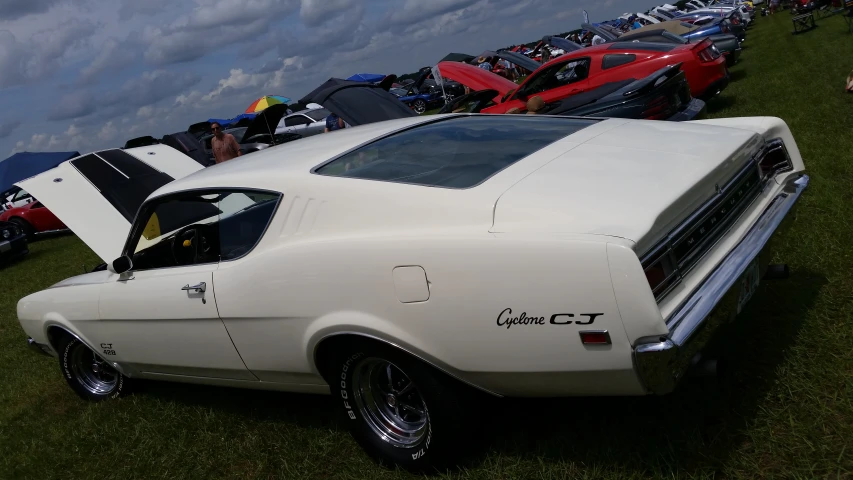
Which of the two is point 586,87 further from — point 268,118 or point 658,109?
point 268,118

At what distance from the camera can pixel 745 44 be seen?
2327cm

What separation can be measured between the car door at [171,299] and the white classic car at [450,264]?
1 cm

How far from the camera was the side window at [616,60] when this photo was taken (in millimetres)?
10445

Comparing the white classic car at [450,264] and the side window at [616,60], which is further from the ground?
the white classic car at [450,264]

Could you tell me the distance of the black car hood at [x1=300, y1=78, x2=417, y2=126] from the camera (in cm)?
815

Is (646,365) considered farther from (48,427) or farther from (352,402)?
(48,427)

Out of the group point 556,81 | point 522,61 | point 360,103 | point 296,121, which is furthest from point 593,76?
point 296,121

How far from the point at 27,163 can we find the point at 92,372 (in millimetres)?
19976

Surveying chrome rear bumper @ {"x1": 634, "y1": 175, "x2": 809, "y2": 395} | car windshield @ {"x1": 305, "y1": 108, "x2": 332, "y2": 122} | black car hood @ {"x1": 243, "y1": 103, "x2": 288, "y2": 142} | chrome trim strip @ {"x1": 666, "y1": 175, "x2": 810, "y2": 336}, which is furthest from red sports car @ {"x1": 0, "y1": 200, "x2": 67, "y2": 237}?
chrome rear bumper @ {"x1": 634, "y1": 175, "x2": 809, "y2": 395}

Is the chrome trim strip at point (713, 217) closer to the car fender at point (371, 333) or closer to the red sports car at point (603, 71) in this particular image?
the car fender at point (371, 333)

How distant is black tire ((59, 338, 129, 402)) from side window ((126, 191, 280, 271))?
1.09 m

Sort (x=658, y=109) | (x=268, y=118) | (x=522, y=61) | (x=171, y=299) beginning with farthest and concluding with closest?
(x=522, y=61) < (x=268, y=118) < (x=658, y=109) < (x=171, y=299)

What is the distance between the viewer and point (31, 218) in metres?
17.8

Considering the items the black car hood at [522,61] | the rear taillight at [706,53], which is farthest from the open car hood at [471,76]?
the rear taillight at [706,53]
